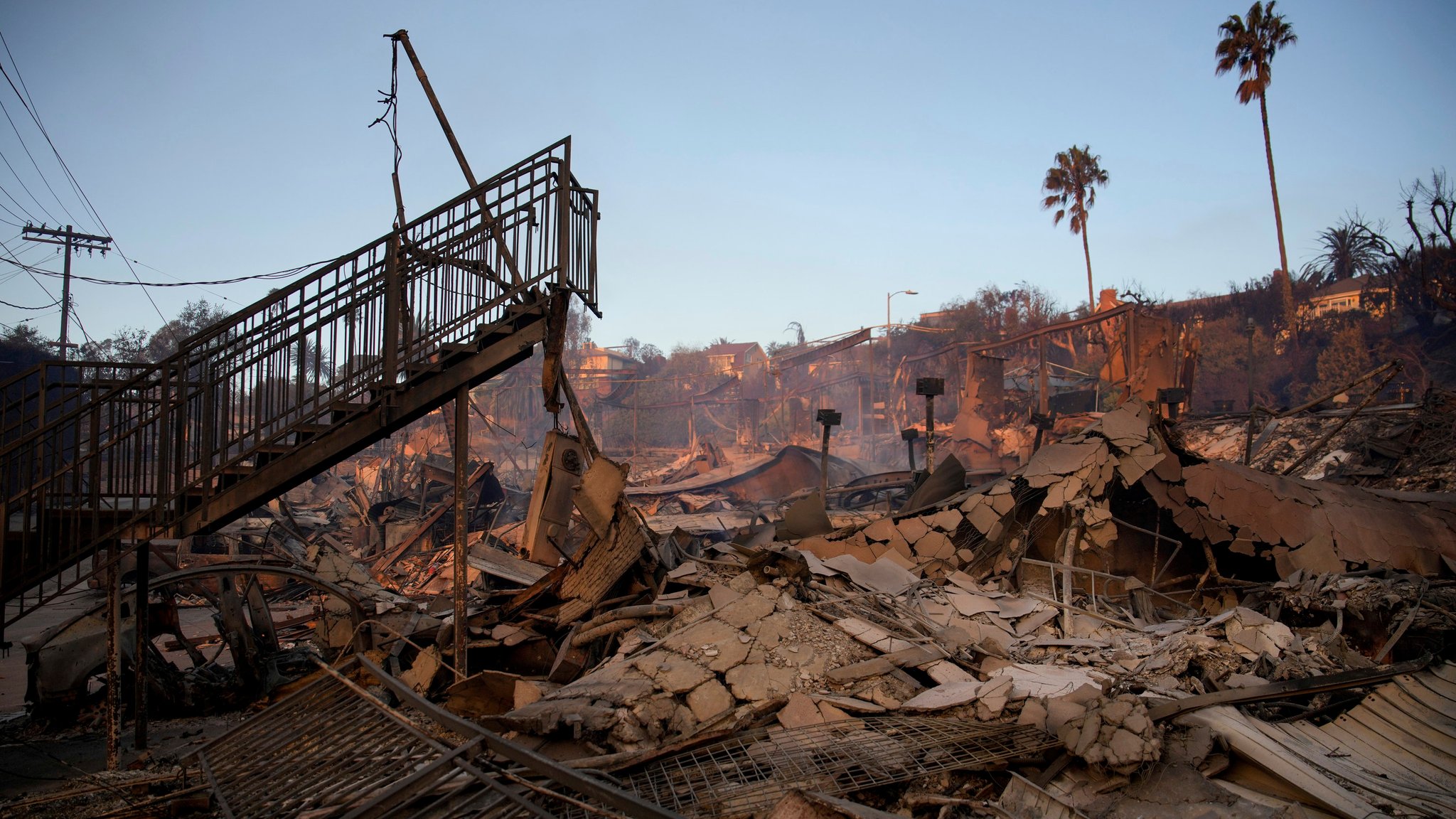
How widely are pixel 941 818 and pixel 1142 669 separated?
318 centimetres

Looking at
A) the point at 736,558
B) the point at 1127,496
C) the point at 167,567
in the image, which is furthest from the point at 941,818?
the point at 167,567

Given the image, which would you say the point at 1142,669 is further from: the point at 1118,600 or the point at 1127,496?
the point at 1127,496

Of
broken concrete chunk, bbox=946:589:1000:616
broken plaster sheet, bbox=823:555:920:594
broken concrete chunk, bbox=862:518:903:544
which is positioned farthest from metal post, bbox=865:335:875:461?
broken concrete chunk, bbox=946:589:1000:616

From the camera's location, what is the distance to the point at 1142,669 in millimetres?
6125

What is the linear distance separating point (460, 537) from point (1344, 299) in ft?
154

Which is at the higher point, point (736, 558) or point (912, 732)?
point (736, 558)

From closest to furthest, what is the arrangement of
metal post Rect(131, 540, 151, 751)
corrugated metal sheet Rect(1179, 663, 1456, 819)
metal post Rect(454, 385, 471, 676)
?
1. corrugated metal sheet Rect(1179, 663, 1456, 819)
2. metal post Rect(131, 540, 151, 751)
3. metal post Rect(454, 385, 471, 676)

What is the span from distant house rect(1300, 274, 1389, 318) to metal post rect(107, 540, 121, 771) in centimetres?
4230

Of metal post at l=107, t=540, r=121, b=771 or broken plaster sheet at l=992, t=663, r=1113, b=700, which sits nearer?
broken plaster sheet at l=992, t=663, r=1113, b=700

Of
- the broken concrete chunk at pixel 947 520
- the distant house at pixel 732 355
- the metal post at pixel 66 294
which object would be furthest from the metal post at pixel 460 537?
the distant house at pixel 732 355

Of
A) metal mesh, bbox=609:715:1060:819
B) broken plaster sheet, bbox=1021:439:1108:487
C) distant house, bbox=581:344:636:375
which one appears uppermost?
distant house, bbox=581:344:636:375

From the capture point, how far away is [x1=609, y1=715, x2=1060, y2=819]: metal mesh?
13.0ft

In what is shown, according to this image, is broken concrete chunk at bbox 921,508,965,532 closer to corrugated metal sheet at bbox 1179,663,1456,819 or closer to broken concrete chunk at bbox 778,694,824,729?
corrugated metal sheet at bbox 1179,663,1456,819

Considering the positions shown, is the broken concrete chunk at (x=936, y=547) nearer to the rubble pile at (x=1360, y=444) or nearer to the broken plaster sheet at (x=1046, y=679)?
the broken plaster sheet at (x=1046, y=679)
